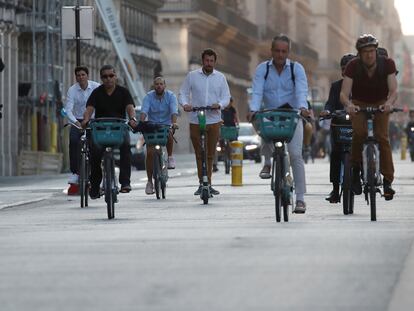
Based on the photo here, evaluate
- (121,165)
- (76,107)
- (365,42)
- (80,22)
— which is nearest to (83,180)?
(121,165)

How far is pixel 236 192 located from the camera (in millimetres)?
25812

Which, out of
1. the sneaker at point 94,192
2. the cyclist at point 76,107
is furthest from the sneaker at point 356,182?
the cyclist at point 76,107

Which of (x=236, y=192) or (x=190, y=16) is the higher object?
(x=190, y=16)

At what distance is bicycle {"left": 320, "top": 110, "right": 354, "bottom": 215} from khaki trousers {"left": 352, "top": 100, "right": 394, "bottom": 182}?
35 centimetres

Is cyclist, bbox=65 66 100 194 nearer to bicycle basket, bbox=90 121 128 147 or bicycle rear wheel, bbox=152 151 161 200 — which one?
bicycle rear wheel, bbox=152 151 161 200

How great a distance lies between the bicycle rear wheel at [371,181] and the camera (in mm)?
16438

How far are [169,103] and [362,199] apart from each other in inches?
152

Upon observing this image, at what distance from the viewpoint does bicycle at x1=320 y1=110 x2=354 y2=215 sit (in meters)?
18.0

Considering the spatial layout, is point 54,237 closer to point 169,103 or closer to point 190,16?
point 169,103

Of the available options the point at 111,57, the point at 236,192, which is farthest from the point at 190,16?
the point at 236,192

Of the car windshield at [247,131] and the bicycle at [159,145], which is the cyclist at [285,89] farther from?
the car windshield at [247,131]

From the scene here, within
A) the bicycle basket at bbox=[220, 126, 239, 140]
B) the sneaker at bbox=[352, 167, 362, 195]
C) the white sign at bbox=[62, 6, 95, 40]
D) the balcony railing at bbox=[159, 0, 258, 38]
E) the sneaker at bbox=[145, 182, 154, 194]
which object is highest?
the balcony railing at bbox=[159, 0, 258, 38]

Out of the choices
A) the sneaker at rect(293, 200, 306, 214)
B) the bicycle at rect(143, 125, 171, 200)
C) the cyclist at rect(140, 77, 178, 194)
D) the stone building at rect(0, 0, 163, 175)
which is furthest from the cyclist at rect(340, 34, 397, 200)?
the stone building at rect(0, 0, 163, 175)

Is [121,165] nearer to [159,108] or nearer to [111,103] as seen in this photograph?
[111,103]
